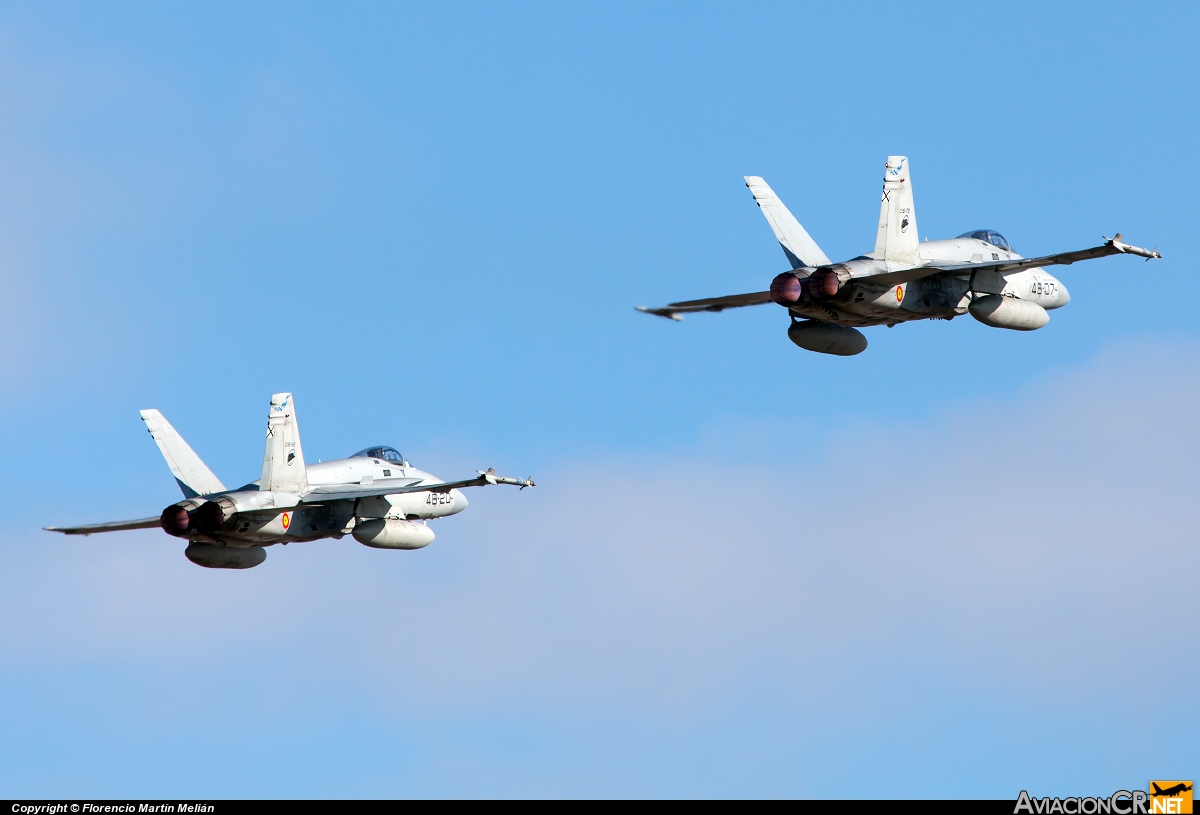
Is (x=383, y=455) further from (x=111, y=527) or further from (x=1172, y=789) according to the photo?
(x=1172, y=789)

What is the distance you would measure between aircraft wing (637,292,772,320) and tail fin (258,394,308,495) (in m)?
12.2

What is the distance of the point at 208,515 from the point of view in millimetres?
74125

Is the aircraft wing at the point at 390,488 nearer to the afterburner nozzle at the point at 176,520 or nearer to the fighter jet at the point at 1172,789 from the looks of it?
the afterburner nozzle at the point at 176,520

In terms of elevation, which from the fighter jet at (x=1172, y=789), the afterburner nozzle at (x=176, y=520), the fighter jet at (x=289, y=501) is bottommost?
the fighter jet at (x=1172, y=789)

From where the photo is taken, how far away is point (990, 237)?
3088 inches

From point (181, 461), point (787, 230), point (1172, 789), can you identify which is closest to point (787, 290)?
point (787, 230)

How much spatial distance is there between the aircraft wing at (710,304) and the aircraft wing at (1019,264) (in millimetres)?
4516

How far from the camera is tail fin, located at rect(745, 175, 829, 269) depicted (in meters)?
73.6

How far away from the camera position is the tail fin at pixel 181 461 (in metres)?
77.4

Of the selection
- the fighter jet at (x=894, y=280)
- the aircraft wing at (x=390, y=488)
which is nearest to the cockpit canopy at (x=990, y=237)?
the fighter jet at (x=894, y=280)

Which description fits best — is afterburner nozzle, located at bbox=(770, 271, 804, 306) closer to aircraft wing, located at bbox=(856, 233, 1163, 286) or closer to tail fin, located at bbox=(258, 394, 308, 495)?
aircraft wing, located at bbox=(856, 233, 1163, 286)

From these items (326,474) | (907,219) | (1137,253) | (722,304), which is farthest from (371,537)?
(1137,253)
